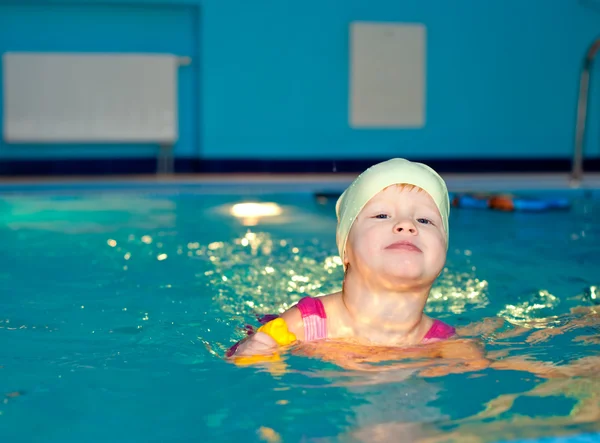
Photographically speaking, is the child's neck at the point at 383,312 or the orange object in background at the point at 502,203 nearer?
the child's neck at the point at 383,312

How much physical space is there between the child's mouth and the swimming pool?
0.99ft

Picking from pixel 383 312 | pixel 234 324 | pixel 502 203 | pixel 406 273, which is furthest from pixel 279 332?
pixel 502 203

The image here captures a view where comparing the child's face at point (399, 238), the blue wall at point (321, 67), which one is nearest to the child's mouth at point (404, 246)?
the child's face at point (399, 238)

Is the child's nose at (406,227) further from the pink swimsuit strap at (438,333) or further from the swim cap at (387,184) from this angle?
the pink swimsuit strap at (438,333)

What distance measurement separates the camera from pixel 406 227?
217 cm

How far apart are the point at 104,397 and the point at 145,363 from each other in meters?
0.34

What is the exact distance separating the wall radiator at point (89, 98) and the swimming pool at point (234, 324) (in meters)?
2.14

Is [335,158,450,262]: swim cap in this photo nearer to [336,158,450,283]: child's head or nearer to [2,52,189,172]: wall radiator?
[336,158,450,283]: child's head

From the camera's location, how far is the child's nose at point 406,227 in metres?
2.17

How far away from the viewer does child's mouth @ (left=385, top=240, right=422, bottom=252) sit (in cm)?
214

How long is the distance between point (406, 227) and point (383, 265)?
11cm

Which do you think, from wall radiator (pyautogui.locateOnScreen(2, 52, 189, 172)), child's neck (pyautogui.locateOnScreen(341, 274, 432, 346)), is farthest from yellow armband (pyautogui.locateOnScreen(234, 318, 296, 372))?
wall radiator (pyautogui.locateOnScreen(2, 52, 189, 172))

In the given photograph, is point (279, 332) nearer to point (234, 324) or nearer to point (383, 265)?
point (383, 265)

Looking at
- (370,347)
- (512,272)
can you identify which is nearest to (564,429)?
(370,347)
